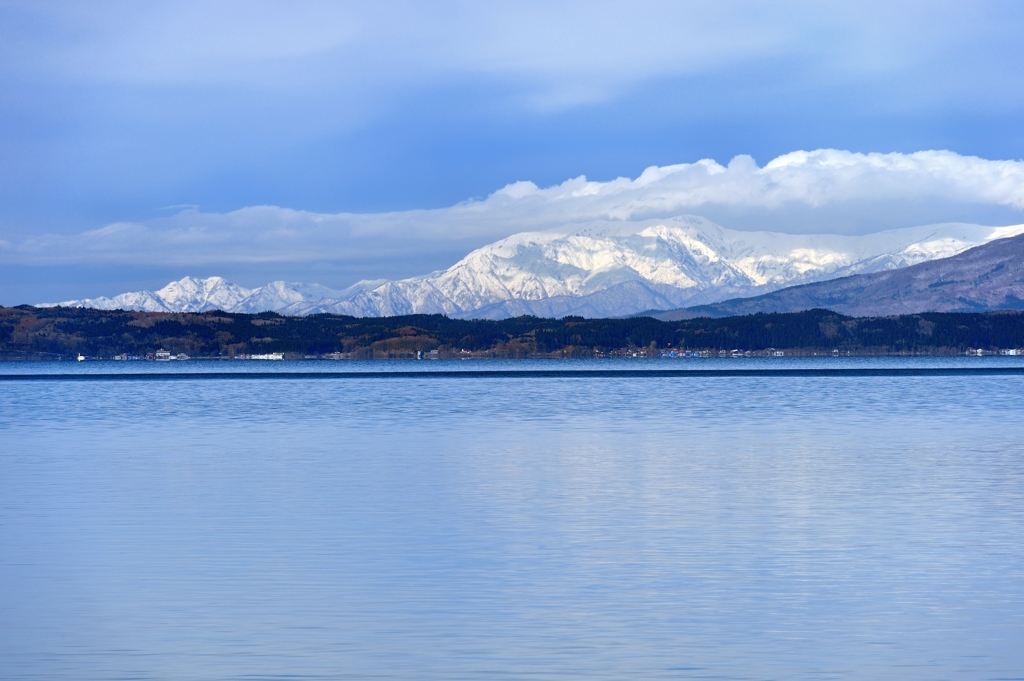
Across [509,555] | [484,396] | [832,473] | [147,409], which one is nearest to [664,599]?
[509,555]

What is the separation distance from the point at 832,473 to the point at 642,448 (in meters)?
11.5

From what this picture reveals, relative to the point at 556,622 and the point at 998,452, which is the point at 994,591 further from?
the point at 998,452

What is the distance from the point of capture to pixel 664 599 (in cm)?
1962

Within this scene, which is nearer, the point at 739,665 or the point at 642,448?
the point at 739,665

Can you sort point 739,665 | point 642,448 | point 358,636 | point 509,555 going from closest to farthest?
point 739,665 → point 358,636 → point 509,555 → point 642,448

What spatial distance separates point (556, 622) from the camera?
1820cm

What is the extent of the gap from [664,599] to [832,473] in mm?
19876

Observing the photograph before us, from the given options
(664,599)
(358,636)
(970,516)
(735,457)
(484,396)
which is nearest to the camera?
(358,636)

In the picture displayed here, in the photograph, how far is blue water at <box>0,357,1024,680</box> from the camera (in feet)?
54.1

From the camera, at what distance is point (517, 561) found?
76.0ft

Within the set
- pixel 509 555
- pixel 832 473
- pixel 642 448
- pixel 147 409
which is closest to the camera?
pixel 509 555

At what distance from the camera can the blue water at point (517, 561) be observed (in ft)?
54.1

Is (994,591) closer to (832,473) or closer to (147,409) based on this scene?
(832,473)

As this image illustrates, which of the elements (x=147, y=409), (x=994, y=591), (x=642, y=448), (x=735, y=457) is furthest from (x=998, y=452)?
(x=147, y=409)
